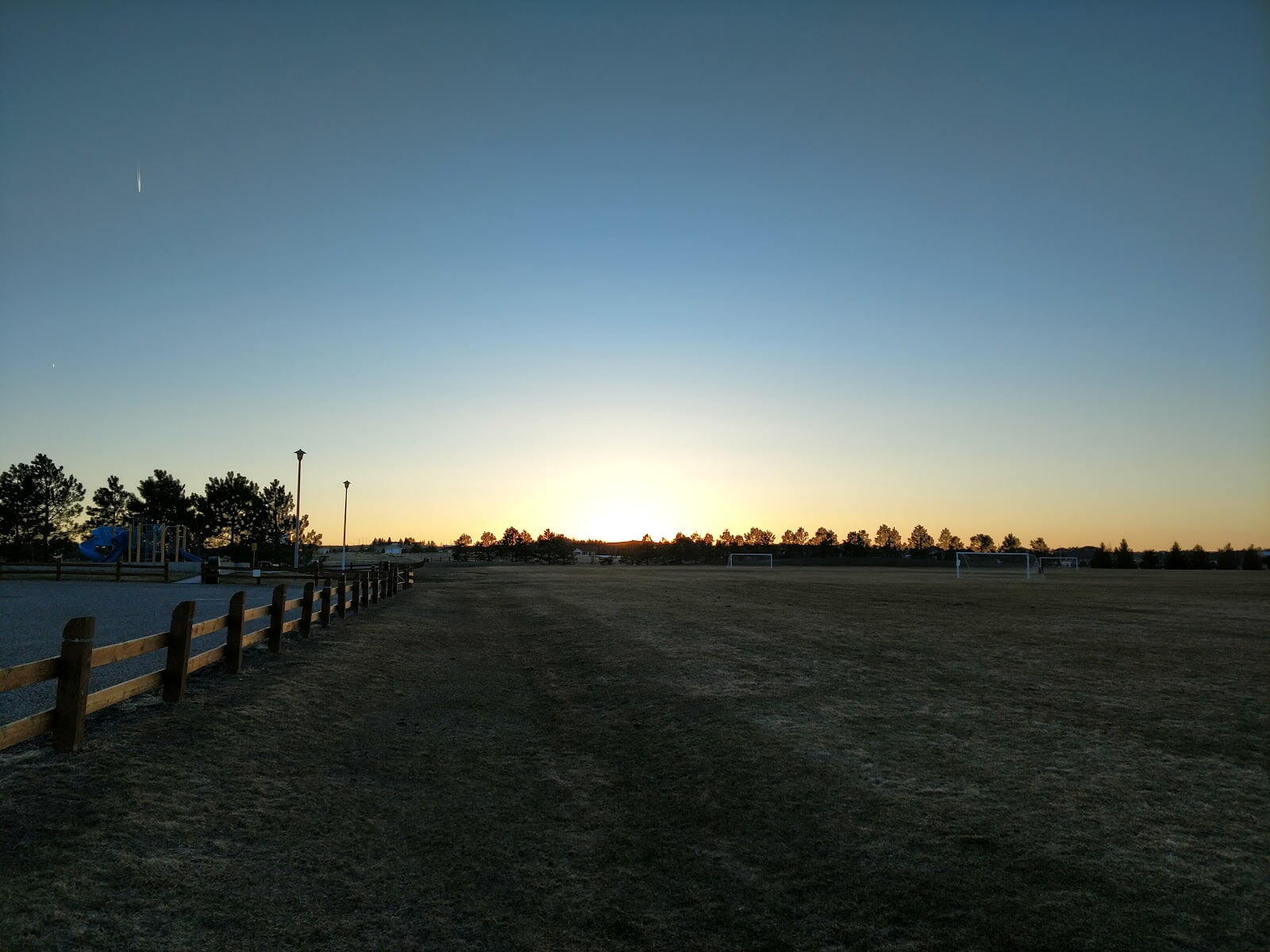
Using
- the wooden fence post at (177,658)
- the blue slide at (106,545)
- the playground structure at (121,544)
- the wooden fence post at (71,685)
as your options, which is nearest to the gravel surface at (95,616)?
the wooden fence post at (177,658)

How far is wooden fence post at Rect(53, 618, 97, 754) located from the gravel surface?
229cm

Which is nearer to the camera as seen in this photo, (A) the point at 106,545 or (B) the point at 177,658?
(B) the point at 177,658

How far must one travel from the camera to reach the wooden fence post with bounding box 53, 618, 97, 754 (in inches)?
290

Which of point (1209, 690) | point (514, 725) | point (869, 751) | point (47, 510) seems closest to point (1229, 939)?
point (869, 751)

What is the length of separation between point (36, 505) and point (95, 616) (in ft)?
341

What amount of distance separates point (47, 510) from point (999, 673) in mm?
121101

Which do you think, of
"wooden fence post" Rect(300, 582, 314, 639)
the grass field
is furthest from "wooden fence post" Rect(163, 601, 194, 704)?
"wooden fence post" Rect(300, 582, 314, 639)

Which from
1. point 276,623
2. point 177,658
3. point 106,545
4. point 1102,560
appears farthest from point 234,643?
point 1102,560

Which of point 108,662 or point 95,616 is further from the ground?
point 108,662

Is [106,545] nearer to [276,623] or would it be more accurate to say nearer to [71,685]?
[276,623]

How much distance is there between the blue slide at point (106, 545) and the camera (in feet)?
242

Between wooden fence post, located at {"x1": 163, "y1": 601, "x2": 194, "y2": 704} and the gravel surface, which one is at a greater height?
wooden fence post, located at {"x1": 163, "y1": 601, "x2": 194, "y2": 704}

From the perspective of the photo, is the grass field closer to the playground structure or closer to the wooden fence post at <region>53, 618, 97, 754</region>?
the wooden fence post at <region>53, 618, 97, 754</region>

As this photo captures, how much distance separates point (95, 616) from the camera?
18859 millimetres
